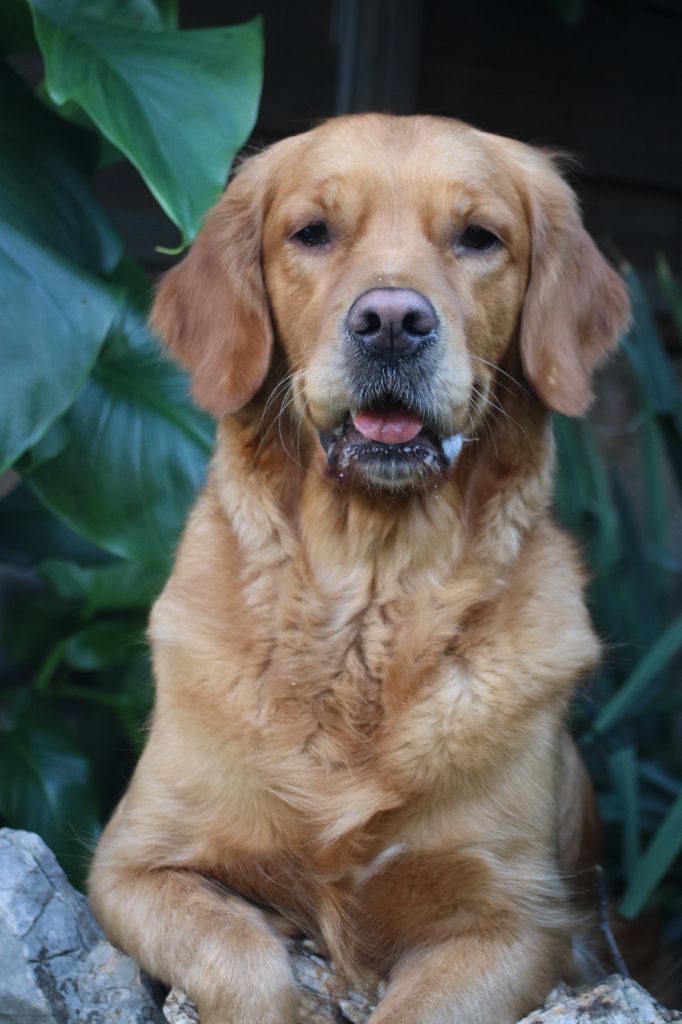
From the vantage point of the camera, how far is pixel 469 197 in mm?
2521

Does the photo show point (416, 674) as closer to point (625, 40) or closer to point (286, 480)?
point (286, 480)

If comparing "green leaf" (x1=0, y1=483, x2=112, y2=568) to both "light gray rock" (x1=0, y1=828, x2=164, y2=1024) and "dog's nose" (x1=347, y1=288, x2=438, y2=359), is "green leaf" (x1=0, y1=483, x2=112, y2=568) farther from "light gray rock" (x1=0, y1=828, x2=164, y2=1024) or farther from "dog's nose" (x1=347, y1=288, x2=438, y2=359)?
"dog's nose" (x1=347, y1=288, x2=438, y2=359)

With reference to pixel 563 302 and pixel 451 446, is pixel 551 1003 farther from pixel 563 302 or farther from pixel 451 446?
pixel 563 302

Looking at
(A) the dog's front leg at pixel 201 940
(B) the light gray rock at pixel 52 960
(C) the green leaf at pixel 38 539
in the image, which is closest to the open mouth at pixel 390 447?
(A) the dog's front leg at pixel 201 940

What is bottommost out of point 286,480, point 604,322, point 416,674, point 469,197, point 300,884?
point 300,884

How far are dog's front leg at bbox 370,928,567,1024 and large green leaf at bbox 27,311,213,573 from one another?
130cm

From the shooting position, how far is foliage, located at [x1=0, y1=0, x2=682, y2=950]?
2850 mm

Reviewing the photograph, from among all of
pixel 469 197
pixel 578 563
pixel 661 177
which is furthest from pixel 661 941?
pixel 661 177

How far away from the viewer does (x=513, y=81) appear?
17.0ft

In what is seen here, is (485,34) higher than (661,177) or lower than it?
higher

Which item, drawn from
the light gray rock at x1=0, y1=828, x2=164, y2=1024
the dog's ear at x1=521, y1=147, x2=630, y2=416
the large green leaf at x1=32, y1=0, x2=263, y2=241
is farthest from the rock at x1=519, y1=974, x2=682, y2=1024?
the large green leaf at x1=32, y1=0, x2=263, y2=241

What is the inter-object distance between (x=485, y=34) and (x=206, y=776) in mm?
3706

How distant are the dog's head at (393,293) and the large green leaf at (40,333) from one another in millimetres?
201

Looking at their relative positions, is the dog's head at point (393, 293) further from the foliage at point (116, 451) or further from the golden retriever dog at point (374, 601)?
the foliage at point (116, 451)
